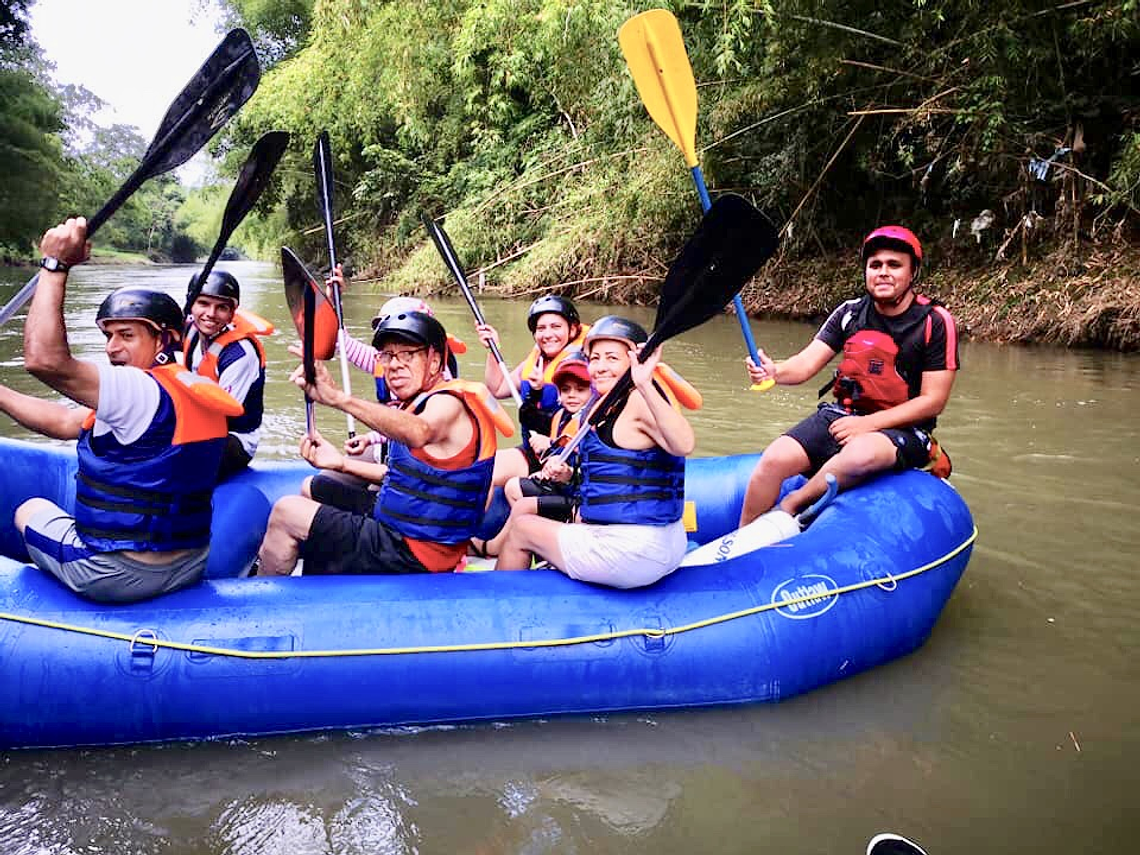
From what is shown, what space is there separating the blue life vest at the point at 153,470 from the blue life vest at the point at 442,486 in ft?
1.80

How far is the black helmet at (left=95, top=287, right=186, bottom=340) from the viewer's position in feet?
8.17

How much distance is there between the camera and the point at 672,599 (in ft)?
9.45

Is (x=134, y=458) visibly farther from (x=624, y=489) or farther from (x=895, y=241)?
(x=895, y=241)

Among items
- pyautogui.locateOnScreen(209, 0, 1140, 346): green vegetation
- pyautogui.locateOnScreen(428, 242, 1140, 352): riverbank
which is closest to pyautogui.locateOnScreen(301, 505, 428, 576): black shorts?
pyautogui.locateOnScreen(209, 0, 1140, 346): green vegetation

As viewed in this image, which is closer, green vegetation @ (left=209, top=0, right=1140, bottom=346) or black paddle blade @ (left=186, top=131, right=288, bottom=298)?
black paddle blade @ (left=186, top=131, right=288, bottom=298)

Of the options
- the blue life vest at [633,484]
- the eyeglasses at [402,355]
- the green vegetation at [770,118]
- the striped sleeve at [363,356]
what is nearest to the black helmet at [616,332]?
the blue life vest at [633,484]

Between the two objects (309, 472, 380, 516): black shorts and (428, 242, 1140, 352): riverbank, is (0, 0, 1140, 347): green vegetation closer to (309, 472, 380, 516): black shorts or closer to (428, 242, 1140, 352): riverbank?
(428, 242, 1140, 352): riverbank

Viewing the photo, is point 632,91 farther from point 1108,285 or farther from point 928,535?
point 928,535

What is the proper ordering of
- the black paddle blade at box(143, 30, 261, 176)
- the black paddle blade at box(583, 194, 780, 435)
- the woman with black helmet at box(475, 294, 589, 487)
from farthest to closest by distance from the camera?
the woman with black helmet at box(475, 294, 589, 487) → the black paddle blade at box(143, 30, 261, 176) → the black paddle blade at box(583, 194, 780, 435)

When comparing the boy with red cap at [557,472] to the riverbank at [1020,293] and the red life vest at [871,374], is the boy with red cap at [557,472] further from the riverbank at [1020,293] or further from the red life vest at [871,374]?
the riverbank at [1020,293]

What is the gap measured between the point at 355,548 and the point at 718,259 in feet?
4.50

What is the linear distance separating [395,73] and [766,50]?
6795mm

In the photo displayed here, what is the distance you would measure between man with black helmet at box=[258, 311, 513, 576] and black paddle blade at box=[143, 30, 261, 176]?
35.2 inches

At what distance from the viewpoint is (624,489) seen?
9.37 feet
